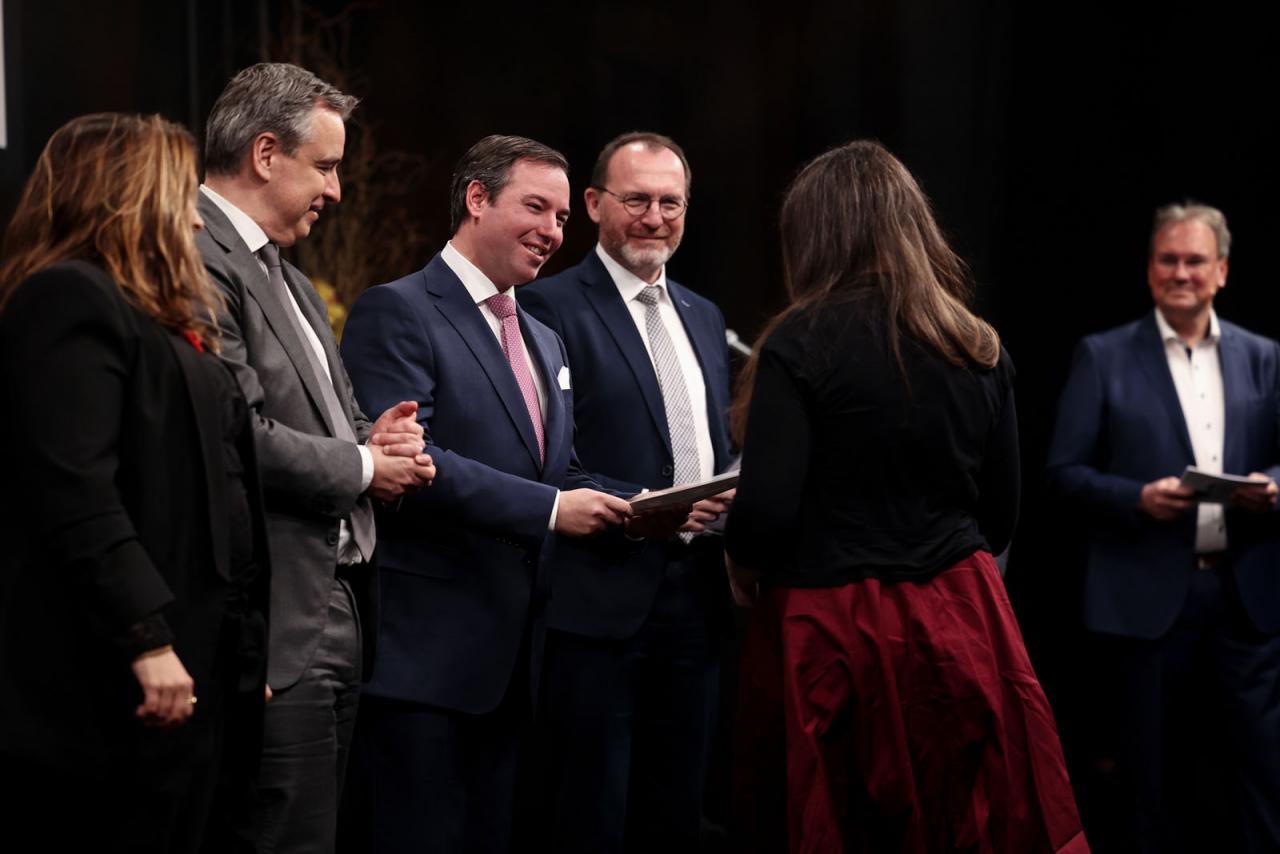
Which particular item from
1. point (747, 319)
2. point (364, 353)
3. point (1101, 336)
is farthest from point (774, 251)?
point (364, 353)

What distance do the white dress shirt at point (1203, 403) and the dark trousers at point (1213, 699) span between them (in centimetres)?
12

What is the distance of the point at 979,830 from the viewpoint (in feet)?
7.97

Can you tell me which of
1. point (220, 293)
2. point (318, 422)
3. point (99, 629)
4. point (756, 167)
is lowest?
point (99, 629)

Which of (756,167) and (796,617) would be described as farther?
(756,167)

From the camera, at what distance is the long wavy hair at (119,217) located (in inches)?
74.5

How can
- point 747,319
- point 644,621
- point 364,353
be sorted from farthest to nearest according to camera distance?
point 747,319 → point 644,621 → point 364,353

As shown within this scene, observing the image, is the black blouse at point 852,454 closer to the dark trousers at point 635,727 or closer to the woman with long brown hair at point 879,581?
the woman with long brown hair at point 879,581

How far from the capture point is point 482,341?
9.44 feet

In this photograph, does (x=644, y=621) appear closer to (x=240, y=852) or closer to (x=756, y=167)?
(x=240, y=852)

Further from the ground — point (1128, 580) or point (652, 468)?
point (652, 468)

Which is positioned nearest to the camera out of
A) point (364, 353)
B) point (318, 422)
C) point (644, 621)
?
point (318, 422)

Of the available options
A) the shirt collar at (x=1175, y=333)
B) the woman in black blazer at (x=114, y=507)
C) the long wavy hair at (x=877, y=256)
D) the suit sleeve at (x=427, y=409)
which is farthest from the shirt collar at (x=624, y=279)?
the shirt collar at (x=1175, y=333)

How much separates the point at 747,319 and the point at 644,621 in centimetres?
230

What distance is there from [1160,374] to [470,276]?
2.19 metres
